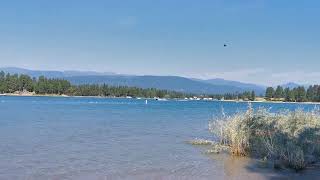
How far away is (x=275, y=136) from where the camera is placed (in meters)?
25.3

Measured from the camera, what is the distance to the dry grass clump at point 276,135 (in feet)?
77.6

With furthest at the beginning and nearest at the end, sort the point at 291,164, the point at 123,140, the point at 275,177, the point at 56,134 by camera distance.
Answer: the point at 56,134, the point at 123,140, the point at 291,164, the point at 275,177

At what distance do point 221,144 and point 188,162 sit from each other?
4866 millimetres

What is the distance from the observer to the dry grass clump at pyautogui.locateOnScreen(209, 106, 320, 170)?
2366 centimetres

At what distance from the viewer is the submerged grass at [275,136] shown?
2364 centimetres

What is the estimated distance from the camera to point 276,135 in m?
25.4

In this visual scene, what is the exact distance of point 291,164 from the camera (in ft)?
76.3

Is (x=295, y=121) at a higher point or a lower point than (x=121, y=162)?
higher

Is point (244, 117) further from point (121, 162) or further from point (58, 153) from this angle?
point (58, 153)

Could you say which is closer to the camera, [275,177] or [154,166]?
[275,177]

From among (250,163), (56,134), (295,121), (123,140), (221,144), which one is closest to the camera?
(250,163)

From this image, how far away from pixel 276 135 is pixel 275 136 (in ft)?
0.40

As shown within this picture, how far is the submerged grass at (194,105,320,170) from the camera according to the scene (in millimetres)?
23641

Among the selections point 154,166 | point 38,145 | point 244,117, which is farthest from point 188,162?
point 38,145
